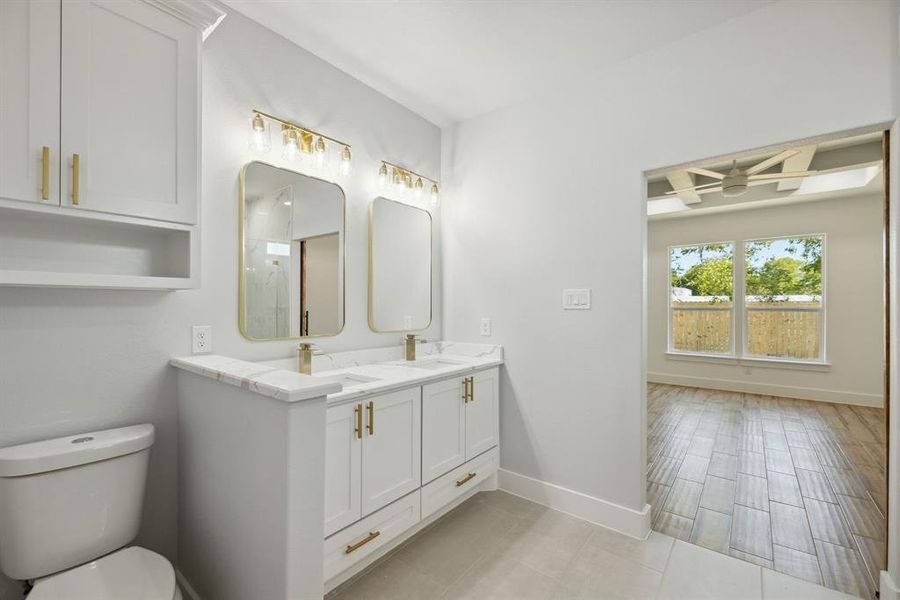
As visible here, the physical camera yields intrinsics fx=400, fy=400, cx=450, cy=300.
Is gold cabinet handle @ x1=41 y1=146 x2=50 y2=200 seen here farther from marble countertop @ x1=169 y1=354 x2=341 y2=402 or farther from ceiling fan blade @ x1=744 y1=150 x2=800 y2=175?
ceiling fan blade @ x1=744 y1=150 x2=800 y2=175

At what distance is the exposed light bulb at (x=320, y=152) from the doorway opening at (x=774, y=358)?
1976 millimetres

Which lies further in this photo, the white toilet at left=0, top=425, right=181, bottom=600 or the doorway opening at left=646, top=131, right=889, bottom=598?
the doorway opening at left=646, top=131, right=889, bottom=598

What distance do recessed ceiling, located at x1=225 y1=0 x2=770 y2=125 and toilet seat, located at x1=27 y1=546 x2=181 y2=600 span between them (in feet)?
7.70


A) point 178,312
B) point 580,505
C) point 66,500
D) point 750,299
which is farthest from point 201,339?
point 750,299

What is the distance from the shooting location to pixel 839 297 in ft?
16.3

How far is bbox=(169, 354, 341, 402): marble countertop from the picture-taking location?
1172 mm

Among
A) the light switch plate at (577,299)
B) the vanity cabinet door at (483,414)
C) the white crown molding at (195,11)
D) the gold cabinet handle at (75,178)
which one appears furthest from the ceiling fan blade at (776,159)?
the gold cabinet handle at (75,178)

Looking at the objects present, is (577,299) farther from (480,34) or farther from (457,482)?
(480,34)

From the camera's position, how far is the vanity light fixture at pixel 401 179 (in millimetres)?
2615

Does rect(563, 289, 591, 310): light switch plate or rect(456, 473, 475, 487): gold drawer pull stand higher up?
rect(563, 289, 591, 310): light switch plate

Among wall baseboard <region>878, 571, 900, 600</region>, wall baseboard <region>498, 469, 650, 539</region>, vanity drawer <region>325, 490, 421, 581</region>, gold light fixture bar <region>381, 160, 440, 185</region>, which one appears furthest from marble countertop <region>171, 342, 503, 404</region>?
wall baseboard <region>878, 571, 900, 600</region>

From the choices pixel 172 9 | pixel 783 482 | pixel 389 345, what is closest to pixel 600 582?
pixel 389 345

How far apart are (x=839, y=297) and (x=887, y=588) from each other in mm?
4729

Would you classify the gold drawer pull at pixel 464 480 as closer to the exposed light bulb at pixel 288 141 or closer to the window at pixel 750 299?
the exposed light bulb at pixel 288 141
